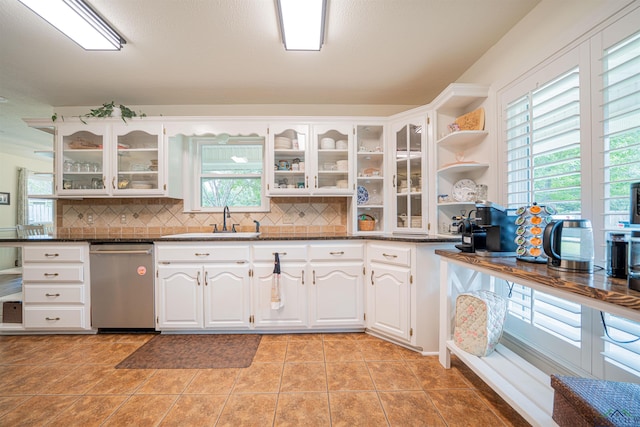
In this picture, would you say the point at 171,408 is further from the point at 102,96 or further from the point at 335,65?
the point at 102,96

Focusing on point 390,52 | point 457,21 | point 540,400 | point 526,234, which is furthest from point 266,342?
point 457,21

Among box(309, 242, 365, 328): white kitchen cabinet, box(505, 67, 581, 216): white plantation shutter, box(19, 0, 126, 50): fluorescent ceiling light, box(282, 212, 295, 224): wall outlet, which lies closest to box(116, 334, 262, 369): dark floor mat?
box(309, 242, 365, 328): white kitchen cabinet

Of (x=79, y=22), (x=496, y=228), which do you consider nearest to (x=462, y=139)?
(x=496, y=228)

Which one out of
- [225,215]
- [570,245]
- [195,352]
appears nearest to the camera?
[570,245]

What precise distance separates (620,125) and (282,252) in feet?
7.18

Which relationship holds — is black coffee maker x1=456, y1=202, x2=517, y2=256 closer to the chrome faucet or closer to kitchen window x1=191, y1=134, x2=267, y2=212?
kitchen window x1=191, y1=134, x2=267, y2=212

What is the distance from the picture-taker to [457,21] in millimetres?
1723

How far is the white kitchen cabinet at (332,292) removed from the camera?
2258mm

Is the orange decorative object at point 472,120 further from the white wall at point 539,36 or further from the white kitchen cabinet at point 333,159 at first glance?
the white kitchen cabinet at point 333,159

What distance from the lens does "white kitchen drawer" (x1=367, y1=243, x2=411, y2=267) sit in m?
1.98

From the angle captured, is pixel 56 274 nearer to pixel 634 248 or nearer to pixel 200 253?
pixel 200 253

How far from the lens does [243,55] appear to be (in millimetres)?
2061

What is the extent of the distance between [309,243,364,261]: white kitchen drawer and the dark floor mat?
90 cm

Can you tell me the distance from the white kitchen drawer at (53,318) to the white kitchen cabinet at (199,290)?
78 cm
